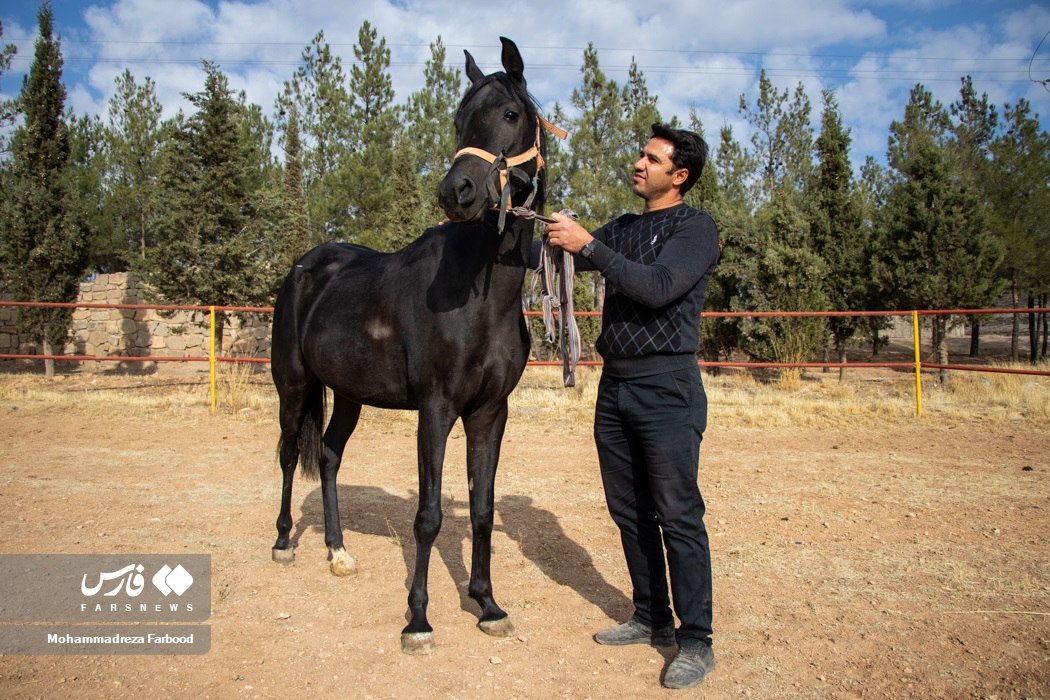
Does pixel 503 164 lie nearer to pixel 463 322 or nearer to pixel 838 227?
pixel 463 322

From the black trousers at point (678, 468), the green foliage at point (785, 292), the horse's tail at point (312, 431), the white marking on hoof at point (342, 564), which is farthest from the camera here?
the green foliage at point (785, 292)

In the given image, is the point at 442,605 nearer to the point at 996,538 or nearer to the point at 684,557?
the point at 684,557

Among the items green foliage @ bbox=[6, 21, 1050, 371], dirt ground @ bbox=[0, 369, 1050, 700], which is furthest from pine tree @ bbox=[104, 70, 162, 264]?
dirt ground @ bbox=[0, 369, 1050, 700]

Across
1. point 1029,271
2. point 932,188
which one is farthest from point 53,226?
point 1029,271

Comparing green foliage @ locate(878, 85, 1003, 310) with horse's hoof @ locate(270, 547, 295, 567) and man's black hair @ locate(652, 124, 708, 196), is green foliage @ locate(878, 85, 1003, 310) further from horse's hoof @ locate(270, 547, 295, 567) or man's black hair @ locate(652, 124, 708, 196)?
horse's hoof @ locate(270, 547, 295, 567)

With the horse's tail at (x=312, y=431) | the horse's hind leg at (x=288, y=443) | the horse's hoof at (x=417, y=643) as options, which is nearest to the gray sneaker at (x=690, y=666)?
→ the horse's hoof at (x=417, y=643)

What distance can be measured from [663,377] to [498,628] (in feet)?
4.31

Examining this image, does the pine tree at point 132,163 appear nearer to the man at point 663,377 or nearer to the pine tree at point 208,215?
the pine tree at point 208,215

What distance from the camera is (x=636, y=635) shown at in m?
2.80

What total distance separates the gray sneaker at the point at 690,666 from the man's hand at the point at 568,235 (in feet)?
5.17

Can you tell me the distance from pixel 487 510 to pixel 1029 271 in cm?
2132

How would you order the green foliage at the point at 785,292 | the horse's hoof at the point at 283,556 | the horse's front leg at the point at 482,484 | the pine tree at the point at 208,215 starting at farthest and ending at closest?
the green foliage at the point at 785,292, the pine tree at the point at 208,215, the horse's hoof at the point at 283,556, the horse's front leg at the point at 482,484

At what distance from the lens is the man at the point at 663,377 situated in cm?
247

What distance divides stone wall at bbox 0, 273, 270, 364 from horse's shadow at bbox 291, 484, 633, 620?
532 inches
